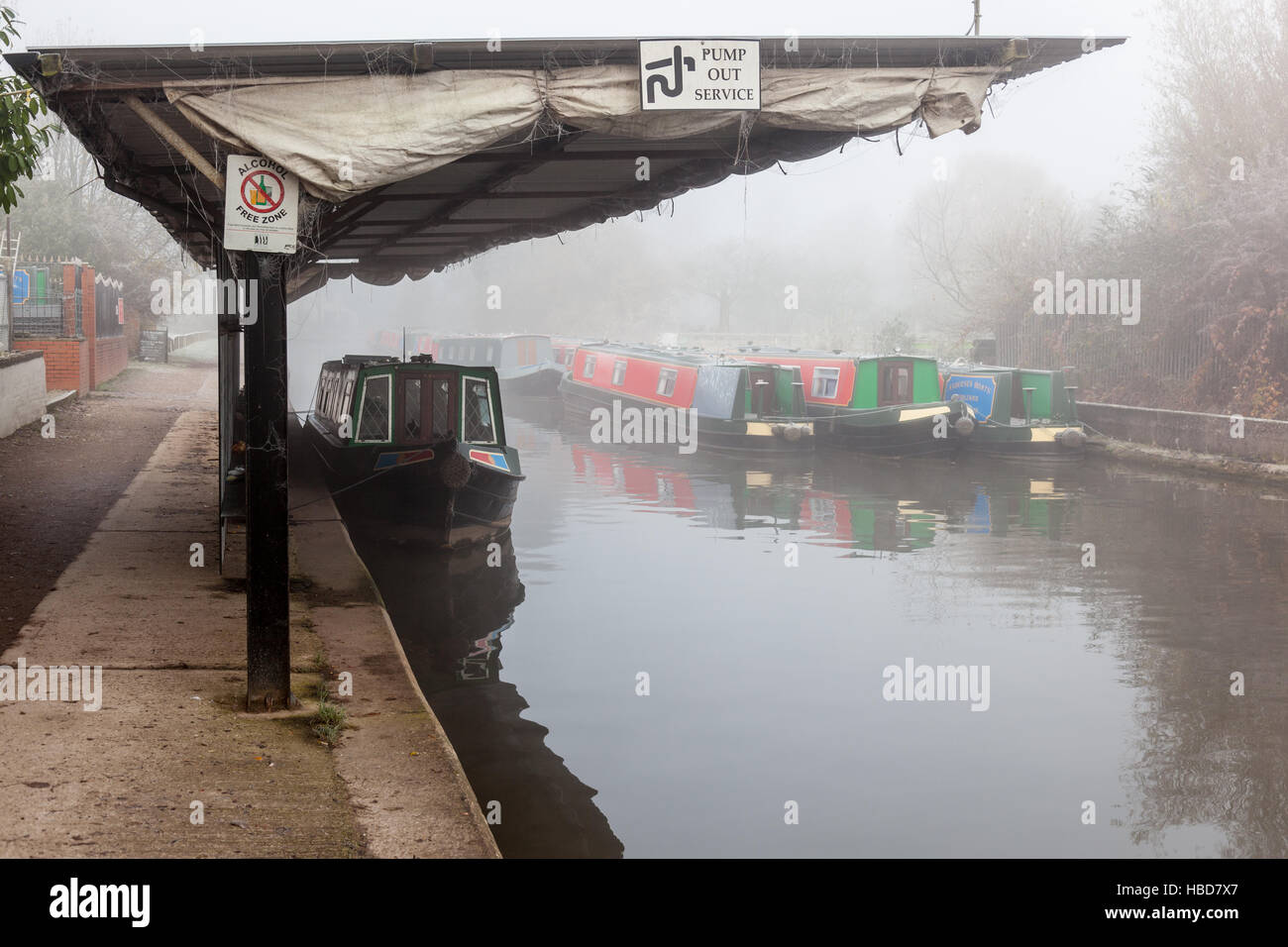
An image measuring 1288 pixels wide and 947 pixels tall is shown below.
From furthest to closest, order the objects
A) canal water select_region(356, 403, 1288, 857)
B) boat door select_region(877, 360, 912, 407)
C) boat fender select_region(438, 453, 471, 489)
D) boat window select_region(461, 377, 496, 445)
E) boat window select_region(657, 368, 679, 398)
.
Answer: boat window select_region(657, 368, 679, 398) < boat door select_region(877, 360, 912, 407) < boat window select_region(461, 377, 496, 445) < boat fender select_region(438, 453, 471, 489) < canal water select_region(356, 403, 1288, 857)

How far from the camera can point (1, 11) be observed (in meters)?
7.60

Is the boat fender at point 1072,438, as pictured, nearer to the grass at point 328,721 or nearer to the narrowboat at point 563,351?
the narrowboat at point 563,351

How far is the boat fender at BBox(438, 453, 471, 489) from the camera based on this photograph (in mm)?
11906

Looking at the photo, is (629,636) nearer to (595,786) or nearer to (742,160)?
(595,786)

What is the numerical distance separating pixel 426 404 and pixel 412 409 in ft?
0.54

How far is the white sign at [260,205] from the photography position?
17.6 ft

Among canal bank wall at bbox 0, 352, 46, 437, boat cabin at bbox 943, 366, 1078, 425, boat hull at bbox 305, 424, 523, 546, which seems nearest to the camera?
boat hull at bbox 305, 424, 523, 546

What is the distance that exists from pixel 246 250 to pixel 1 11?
3705 mm

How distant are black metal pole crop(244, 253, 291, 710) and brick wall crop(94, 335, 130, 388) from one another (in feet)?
63.5

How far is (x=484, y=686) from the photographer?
802cm

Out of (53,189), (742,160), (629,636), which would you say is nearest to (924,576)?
(629,636)

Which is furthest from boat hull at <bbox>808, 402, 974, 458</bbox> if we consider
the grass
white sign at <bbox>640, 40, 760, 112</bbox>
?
the grass

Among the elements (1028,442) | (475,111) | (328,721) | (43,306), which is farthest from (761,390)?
(328,721)

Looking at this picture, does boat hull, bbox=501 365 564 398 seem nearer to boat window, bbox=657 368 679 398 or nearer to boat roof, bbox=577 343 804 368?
boat roof, bbox=577 343 804 368
